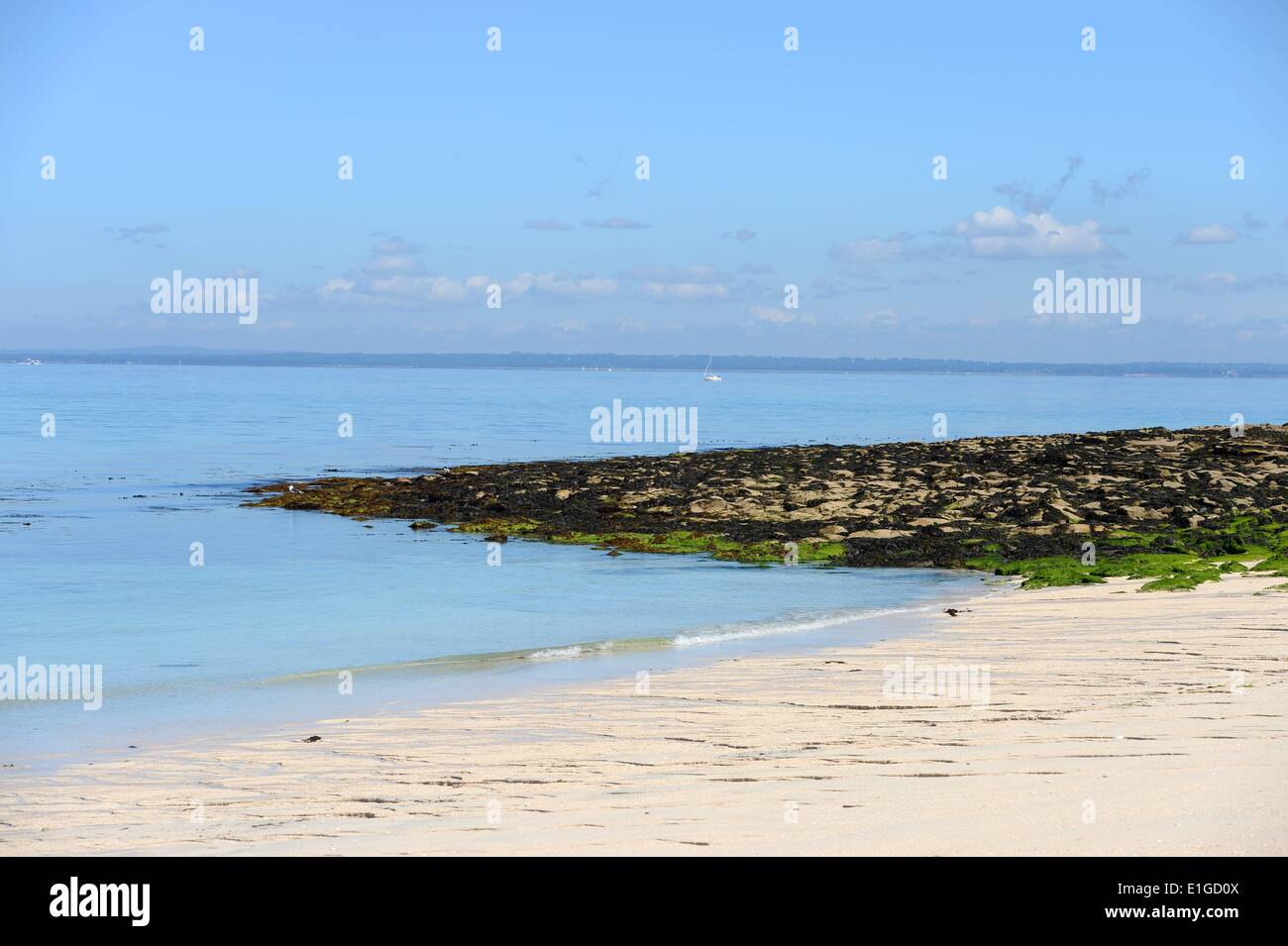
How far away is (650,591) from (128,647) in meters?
7.56

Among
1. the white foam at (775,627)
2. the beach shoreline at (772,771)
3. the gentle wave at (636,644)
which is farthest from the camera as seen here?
the white foam at (775,627)

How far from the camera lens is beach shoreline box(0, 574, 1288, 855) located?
6.63m

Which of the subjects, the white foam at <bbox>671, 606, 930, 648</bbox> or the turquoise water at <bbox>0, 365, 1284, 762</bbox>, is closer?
the turquoise water at <bbox>0, 365, 1284, 762</bbox>

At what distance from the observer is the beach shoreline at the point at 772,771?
663 centimetres

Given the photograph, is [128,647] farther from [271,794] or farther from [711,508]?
[711,508]

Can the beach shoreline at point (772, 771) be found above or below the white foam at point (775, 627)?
below

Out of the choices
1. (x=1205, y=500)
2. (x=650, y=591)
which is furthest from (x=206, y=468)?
(x=1205, y=500)

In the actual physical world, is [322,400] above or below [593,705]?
above

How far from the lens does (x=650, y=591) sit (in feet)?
63.0

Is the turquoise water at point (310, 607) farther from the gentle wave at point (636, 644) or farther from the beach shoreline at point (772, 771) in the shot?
the beach shoreline at point (772, 771)

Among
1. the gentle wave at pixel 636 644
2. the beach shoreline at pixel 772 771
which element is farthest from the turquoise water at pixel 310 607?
the beach shoreline at pixel 772 771

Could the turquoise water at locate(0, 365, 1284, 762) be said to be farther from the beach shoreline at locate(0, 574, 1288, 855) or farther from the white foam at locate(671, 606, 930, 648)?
the beach shoreline at locate(0, 574, 1288, 855)

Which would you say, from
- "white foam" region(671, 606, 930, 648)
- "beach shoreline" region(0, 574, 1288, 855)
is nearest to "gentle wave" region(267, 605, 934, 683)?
"white foam" region(671, 606, 930, 648)
